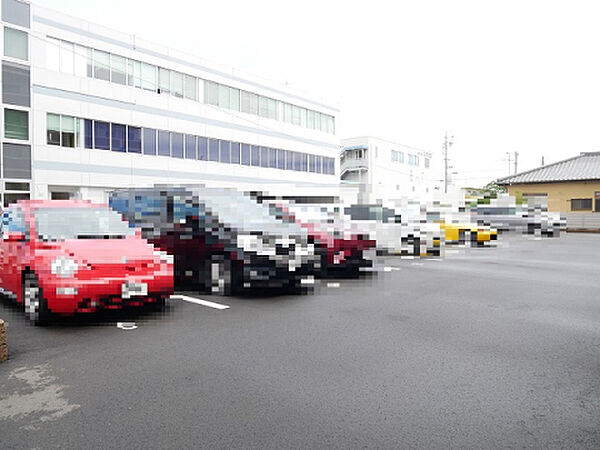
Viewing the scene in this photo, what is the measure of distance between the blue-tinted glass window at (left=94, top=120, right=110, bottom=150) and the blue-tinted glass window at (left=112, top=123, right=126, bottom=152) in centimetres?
38

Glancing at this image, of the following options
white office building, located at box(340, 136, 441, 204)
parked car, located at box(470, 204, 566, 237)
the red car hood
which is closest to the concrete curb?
the red car hood

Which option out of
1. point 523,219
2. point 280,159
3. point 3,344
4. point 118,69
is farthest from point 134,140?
point 3,344

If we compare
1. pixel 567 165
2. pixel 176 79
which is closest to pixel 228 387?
pixel 176 79

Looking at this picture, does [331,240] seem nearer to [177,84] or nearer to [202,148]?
[202,148]

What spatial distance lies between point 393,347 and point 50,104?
87.5ft

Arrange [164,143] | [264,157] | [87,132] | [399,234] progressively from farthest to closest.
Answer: [264,157] → [164,143] → [87,132] → [399,234]

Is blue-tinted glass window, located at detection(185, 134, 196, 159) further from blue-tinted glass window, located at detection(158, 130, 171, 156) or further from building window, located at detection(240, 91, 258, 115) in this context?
building window, located at detection(240, 91, 258, 115)

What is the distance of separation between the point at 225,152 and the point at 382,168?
33.1 m

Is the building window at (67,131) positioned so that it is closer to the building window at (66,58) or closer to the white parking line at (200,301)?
the building window at (66,58)

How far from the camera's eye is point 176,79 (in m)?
32.1

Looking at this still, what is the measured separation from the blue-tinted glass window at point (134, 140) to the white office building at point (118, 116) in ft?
0.22

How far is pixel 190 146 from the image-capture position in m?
32.5

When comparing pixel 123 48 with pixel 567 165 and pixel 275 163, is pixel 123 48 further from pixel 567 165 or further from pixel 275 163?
pixel 567 165

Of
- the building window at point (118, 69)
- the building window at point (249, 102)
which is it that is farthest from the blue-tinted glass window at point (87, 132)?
the building window at point (249, 102)
